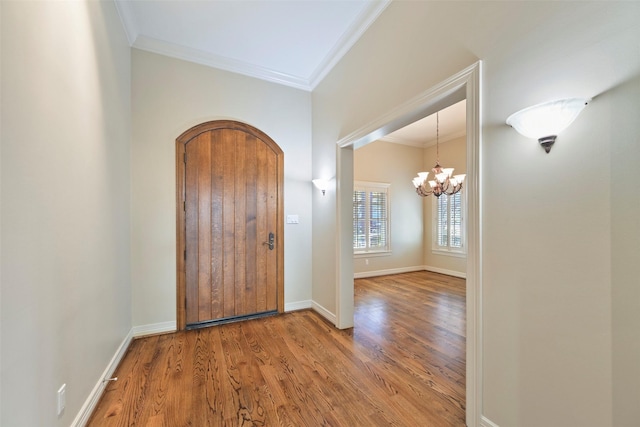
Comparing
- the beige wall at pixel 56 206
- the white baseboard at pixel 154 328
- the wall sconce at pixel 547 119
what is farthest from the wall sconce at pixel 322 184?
the white baseboard at pixel 154 328

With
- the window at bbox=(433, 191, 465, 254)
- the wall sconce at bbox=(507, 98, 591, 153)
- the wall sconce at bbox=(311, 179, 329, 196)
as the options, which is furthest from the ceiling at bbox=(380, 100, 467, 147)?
the wall sconce at bbox=(507, 98, 591, 153)

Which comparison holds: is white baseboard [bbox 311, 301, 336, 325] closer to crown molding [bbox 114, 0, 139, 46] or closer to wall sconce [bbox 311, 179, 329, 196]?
wall sconce [bbox 311, 179, 329, 196]

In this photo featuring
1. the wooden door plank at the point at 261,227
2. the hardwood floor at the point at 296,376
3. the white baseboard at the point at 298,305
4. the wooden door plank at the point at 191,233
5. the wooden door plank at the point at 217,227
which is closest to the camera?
the hardwood floor at the point at 296,376

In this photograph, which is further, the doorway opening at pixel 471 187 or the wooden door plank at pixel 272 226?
the wooden door plank at pixel 272 226

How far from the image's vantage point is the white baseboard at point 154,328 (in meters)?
2.79

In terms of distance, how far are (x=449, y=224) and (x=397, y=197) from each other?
132 centimetres

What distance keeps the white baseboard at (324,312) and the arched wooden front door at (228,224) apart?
0.47 m

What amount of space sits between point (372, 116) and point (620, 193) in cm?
186

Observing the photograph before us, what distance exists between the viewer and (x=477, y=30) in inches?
60.4

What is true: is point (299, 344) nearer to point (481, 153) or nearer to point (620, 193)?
point (481, 153)

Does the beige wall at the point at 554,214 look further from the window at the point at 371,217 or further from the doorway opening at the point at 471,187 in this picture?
the window at the point at 371,217

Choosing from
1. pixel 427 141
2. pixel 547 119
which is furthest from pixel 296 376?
pixel 427 141

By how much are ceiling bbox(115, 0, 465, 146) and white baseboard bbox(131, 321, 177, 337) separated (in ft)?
10.2

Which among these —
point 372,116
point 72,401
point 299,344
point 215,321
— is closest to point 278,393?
point 299,344
